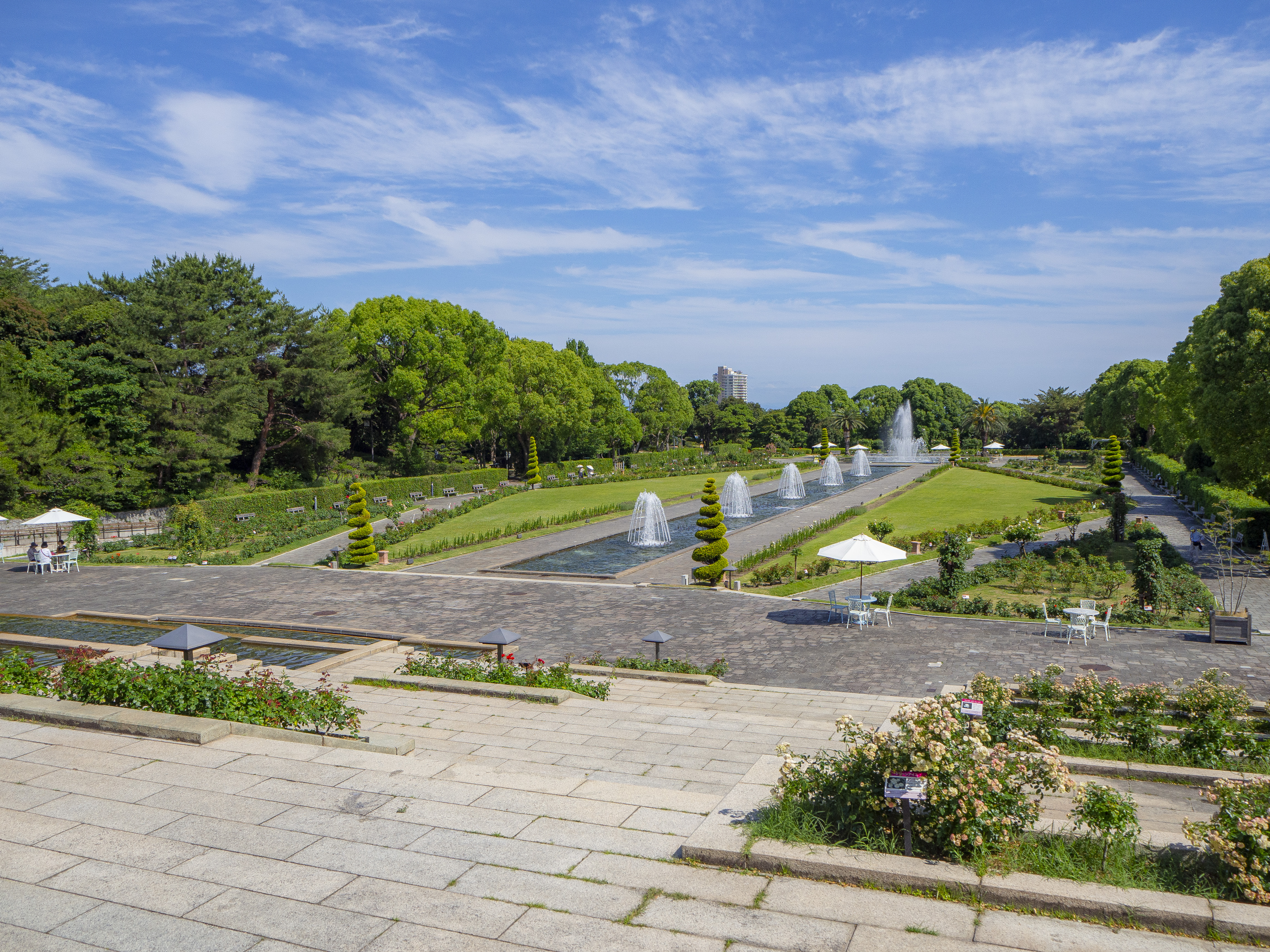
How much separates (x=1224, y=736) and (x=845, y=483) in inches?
1851

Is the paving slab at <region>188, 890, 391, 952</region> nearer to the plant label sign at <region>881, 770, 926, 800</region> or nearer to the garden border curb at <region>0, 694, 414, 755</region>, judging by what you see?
the garden border curb at <region>0, 694, 414, 755</region>

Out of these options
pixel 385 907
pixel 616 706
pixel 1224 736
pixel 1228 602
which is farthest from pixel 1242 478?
pixel 385 907

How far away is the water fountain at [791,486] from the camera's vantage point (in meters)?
48.2

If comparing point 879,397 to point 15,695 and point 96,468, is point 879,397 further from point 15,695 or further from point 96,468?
point 15,695

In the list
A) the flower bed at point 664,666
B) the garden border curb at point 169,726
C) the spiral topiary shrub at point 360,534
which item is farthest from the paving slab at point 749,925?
the spiral topiary shrub at point 360,534

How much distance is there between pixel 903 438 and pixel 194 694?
309ft

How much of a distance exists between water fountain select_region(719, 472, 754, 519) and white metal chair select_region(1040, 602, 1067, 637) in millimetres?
20949

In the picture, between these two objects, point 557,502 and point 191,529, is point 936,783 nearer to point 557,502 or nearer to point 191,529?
point 191,529

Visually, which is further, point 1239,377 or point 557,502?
point 557,502

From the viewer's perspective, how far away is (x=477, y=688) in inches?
452

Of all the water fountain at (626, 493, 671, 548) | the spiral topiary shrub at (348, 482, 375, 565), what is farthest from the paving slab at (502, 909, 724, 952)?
the water fountain at (626, 493, 671, 548)

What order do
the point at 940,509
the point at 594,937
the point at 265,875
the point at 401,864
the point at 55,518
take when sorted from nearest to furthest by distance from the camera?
1. the point at 594,937
2. the point at 265,875
3. the point at 401,864
4. the point at 55,518
5. the point at 940,509

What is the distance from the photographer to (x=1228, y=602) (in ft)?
63.5

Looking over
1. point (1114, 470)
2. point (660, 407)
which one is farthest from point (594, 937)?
point (660, 407)
